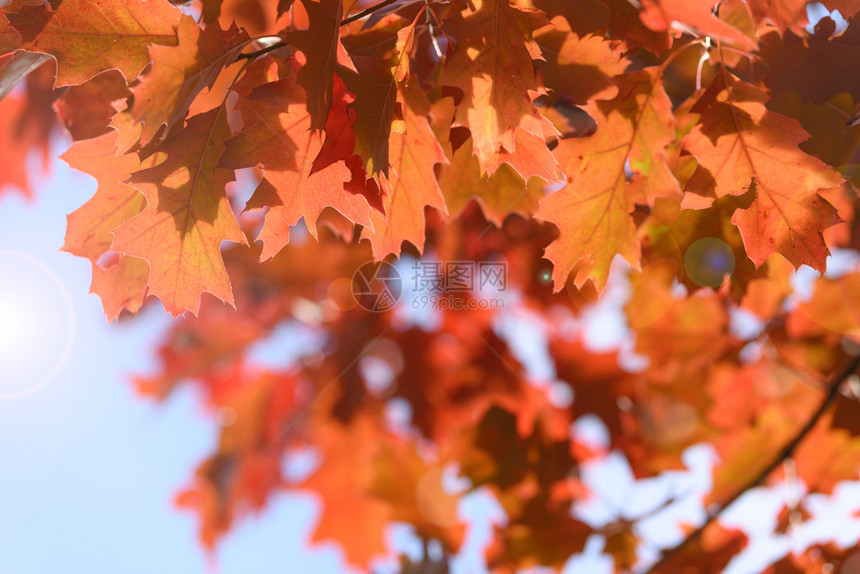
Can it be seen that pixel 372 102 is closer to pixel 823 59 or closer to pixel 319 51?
pixel 319 51

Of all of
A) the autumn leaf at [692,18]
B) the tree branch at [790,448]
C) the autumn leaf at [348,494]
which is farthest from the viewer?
the autumn leaf at [348,494]

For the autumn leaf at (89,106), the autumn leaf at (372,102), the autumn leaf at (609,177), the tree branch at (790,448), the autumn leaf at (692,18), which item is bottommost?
the tree branch at (790,448)

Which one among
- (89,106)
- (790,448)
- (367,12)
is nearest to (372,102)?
(367,12)

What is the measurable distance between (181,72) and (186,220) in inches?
8.9

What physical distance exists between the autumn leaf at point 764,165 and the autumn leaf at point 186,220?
0.79 m

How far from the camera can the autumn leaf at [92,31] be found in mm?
901

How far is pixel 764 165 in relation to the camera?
1.03 m

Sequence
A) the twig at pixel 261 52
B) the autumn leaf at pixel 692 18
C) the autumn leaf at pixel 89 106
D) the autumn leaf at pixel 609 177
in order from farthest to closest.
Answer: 1. the autumn leaf at pixel 89 106
2. the autumn leaf at pixel 609 177
3. the twig at pixel 261 52
4. the autumn leaf at pixel 692 18

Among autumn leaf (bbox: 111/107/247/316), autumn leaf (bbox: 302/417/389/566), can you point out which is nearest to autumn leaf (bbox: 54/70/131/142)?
autumn leaf (bbox: 111/107/247/316)

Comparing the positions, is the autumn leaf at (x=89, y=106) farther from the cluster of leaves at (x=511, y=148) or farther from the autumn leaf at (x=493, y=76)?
the autumn leaf at (x=493, y=76)

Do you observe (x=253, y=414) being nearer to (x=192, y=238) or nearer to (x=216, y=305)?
(x=216, y=305)

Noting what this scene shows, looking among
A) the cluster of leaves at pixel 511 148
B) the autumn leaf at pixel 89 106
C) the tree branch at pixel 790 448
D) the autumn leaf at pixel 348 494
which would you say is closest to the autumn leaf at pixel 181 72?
the cluster of leaves at pixel 511 148

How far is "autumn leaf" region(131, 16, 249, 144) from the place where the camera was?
853 mm

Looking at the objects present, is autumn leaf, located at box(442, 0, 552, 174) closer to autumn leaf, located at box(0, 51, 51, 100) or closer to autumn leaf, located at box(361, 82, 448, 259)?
autumn leaf, located at box(361, 82, 448, 259)
